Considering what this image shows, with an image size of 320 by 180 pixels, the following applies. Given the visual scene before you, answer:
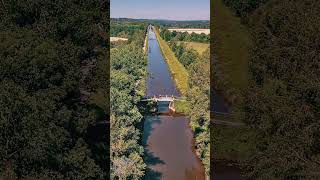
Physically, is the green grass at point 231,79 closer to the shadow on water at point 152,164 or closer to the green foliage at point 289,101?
the green foliage at point 289,101

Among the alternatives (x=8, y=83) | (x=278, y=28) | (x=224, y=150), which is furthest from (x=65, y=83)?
(x=278, y=28)

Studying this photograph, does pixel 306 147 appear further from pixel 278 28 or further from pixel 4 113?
pixel 4 113

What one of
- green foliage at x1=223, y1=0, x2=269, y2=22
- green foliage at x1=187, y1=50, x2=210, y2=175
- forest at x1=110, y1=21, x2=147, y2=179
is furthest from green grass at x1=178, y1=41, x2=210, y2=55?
green foliage at x1=223, y1=0, x2=269, y2=22

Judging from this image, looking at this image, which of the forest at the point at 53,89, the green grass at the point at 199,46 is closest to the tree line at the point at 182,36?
the green grass at the point at 199,46

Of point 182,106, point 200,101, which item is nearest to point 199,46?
point 200,101

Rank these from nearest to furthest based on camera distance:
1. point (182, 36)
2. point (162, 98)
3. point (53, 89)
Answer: point (53, 89)
point (162, 98)
point (182, 36)

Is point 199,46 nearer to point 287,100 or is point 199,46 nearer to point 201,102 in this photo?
point 201,102
